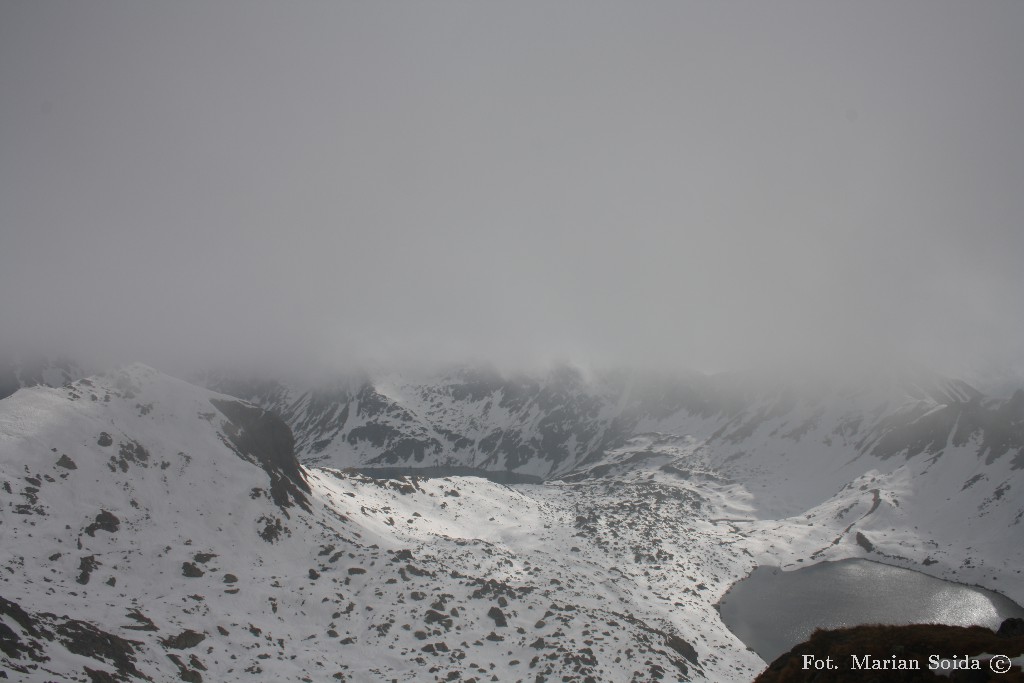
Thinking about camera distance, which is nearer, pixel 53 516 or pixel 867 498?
pixel 53 516

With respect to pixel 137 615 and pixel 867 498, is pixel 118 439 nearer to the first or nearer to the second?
pixel 137 615

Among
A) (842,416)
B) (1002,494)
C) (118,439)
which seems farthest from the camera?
(842,416)

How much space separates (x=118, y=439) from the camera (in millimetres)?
64250

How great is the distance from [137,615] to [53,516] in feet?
46.4

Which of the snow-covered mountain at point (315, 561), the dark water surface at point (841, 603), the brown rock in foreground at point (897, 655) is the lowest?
the dark water surface at point (841, 603)

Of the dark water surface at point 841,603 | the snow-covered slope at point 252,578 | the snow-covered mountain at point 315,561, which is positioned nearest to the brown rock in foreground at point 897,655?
the snow-covered mountain at point 315,561

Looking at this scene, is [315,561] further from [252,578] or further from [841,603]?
[841,603]

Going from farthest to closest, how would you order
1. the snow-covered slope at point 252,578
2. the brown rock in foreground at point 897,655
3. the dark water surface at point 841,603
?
the dark water surface at point 841,603 < the snow-covered slope at point 252,578 < the brown rock in foreground at point 897,655

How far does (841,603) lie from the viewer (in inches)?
3388

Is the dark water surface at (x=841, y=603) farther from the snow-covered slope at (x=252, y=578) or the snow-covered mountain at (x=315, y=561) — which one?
the snow-covered slope at (x=252, y=578)

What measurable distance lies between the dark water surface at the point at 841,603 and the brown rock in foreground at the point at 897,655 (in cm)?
5528

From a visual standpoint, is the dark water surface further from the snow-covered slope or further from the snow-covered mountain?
the snow-covered slope

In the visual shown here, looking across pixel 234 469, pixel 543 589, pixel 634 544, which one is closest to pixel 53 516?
pixel 234 469

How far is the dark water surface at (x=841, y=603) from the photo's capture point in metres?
76.7
